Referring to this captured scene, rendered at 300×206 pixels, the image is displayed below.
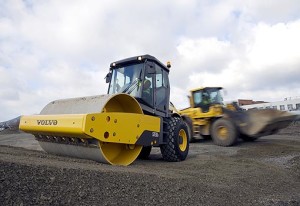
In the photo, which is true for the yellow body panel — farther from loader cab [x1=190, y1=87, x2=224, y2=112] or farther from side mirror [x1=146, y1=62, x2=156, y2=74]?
loader cab [x1=190, y1=87, x2=224, y2=112]

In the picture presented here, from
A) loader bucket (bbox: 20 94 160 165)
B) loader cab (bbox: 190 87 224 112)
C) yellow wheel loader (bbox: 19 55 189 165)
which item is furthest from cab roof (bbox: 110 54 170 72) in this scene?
loader cab (bbox: 190 87 224 112)

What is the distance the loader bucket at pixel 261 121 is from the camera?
10.5 m

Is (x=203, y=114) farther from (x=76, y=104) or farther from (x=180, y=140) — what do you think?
(x=76, y=104)

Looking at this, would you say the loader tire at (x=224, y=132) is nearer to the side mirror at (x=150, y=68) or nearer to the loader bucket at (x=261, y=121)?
the loader bucket at (x=261, y=121)

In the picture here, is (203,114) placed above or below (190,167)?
above

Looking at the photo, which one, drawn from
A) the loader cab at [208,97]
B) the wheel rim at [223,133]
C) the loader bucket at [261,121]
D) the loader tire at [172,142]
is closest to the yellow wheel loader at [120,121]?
the loader tire at [172,142]

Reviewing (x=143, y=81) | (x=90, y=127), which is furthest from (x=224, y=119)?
(x=90, y=127)

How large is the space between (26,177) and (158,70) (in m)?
4.72

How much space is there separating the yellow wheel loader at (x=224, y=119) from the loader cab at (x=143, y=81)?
4.42 metres

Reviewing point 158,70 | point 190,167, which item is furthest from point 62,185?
point 158,70

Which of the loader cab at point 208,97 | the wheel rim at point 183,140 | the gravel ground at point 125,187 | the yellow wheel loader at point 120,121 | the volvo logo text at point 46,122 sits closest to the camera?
the gravel ground at point 125,187

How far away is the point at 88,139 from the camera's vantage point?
525 cm

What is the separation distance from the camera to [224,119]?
38.3ft

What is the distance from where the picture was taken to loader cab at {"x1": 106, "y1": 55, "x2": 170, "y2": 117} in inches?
268
